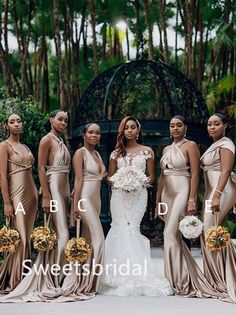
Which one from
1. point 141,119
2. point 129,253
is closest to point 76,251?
point 129,253

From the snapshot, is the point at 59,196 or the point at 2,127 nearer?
the point at 59,196

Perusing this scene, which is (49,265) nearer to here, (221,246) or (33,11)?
(221,246)

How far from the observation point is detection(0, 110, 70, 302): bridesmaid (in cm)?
589

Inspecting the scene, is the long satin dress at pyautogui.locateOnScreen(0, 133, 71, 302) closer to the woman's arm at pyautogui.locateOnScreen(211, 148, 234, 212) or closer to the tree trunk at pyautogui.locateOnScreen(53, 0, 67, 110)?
the woman's arm at pyautogui.locateOnScreen(211, 148, 234, 212)

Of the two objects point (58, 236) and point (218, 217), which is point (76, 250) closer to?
Answer: point (58, 236)

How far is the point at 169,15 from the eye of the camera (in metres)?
18.3

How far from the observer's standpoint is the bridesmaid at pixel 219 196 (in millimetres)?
5820

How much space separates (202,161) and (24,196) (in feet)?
5.98

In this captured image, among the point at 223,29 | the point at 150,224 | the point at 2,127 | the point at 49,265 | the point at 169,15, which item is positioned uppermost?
the point at 169,15

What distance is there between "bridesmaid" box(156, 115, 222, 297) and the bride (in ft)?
0.58

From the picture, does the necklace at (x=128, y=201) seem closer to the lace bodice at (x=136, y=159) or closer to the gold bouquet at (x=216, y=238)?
the lace bodice at (x=136, y=159)

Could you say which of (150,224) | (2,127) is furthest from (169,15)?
(2,127)

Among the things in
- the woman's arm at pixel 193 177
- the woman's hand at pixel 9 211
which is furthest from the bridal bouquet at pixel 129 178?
the woman's hand at pixel 9 211

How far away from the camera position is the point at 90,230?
19.8ft
